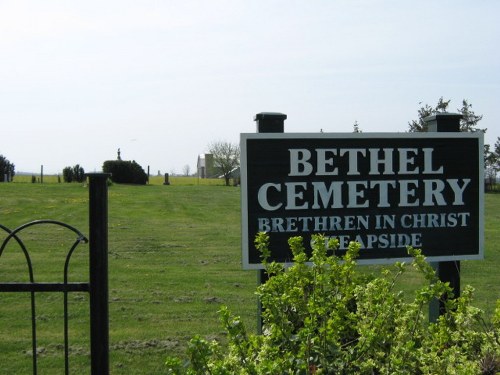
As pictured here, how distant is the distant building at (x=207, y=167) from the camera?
68.4 meters

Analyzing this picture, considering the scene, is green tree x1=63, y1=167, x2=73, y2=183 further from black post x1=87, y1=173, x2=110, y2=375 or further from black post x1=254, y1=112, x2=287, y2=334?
black post x1=87, y1=173, x2=110, y2=375

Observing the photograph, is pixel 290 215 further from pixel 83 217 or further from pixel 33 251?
pixel 83 217

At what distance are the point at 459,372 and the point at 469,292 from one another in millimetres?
715

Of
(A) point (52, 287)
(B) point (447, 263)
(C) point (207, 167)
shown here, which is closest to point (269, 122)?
(B) point (447, 263)

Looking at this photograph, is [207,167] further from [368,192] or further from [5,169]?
[368,192]

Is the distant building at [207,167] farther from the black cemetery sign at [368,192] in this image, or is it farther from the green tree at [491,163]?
the black cemetery sign at [368,192]

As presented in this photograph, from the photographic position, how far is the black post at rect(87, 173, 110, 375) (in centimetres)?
334

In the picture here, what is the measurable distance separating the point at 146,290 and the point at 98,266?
5.08m

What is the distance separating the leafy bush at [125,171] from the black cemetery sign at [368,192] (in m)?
35.1

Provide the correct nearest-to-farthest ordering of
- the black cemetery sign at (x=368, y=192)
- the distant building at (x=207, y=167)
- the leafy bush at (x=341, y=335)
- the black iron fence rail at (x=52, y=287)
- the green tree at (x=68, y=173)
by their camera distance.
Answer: the leafy bush at (x=341, y=335) < the black iron fence rail at (x=52, y=287) < the black cemetery sign at (x=368, y=192) < the green tree at (x=68, y=173) < the distant building at (x=207, y=167)

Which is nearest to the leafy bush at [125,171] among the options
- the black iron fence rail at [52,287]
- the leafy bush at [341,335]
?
the black iron fence rail at [52,287]

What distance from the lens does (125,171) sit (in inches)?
1576

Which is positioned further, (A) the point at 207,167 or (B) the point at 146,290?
(A) the point at 207,167

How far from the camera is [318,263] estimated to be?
3.04 m
